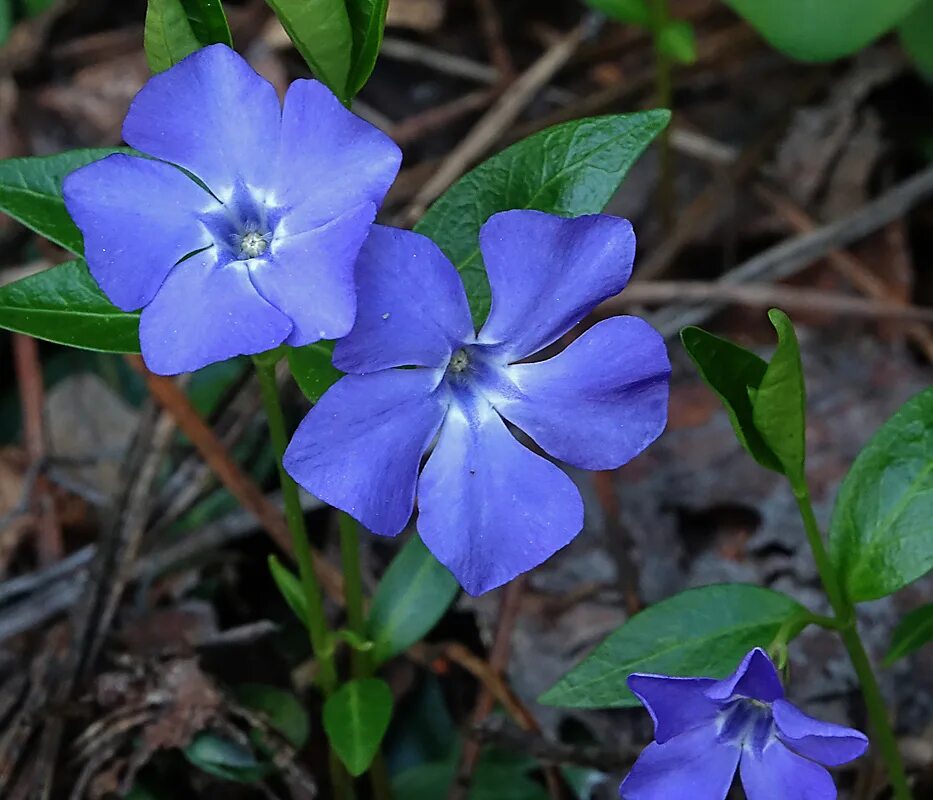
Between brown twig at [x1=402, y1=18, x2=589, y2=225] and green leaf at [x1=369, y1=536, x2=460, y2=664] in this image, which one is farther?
brown twig at [x1=402, y1=18, x2=589, y2=225]

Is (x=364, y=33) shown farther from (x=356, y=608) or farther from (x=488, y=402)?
(x=356, y=608)

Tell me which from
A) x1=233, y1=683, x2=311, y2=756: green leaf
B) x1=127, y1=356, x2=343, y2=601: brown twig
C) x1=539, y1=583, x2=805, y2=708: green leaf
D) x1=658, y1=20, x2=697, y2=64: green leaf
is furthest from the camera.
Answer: x1=658, y1=20, x2=697, y2=64: green leaf

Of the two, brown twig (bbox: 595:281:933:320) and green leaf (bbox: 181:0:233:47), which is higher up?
green leaf (bbox: 181:0:233:47)

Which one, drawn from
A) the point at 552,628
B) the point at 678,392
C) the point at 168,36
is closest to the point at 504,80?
the point at 678,392

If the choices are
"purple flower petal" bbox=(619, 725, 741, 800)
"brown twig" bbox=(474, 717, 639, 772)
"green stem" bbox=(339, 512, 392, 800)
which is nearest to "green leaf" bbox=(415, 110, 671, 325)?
"green stem" bbox=(339, 512, 392, 800)

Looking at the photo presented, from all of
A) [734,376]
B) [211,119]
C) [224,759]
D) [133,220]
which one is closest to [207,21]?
[211,119]

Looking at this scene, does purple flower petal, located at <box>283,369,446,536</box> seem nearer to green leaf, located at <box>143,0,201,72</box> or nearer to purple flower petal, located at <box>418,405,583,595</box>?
purple flower petal, located at <box>418,405,583,595</box>
